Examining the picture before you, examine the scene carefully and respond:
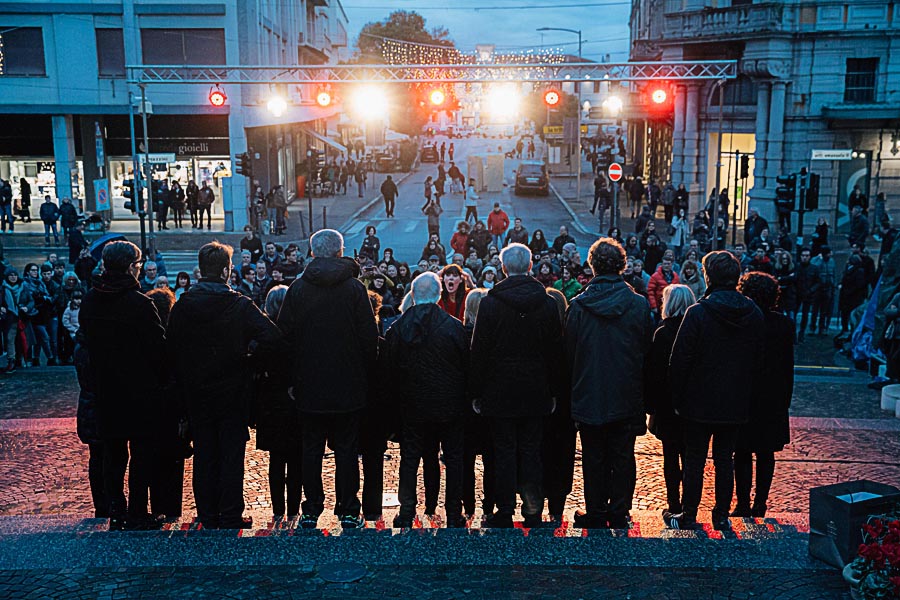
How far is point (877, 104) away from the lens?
99.5 ft

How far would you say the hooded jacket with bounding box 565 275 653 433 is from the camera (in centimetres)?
624

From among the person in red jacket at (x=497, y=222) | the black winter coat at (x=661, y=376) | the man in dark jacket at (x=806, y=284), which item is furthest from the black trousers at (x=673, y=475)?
the person in red jacket at (x=497, y=222)

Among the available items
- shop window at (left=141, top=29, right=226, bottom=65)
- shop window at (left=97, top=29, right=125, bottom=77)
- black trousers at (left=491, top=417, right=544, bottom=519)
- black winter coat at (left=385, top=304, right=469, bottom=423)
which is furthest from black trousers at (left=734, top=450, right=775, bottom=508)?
shop window at (left=97, top=29, right=125, bottom=77)

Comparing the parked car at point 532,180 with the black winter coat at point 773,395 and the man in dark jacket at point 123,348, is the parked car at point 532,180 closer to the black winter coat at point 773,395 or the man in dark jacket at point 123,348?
the black winter coat at point 773,395

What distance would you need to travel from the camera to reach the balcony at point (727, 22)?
30922 millimetres

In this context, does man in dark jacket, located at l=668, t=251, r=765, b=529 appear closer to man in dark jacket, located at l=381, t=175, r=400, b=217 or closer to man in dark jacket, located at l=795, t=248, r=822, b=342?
man in dark jacket, located at l=795, t=248, r=822, b=342

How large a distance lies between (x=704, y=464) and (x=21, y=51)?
1215 inches

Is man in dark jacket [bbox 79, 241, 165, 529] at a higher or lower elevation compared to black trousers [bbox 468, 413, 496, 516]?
higher

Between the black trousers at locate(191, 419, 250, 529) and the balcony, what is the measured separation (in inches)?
1127

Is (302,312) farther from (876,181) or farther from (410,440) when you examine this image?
→ (876,181)

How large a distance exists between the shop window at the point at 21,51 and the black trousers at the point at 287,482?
28735 mm

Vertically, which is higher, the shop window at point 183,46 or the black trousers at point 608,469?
the shop window at point 183,46

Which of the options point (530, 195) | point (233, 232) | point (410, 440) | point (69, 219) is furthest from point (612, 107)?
point (410, 440)

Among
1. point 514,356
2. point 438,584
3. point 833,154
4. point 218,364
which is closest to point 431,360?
→ point 514,356
